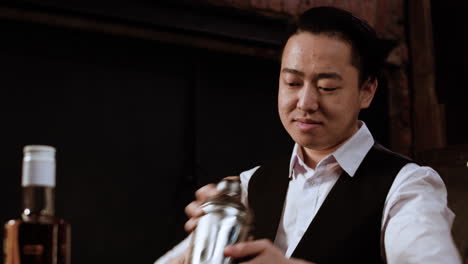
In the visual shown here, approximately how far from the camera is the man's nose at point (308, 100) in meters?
0.98

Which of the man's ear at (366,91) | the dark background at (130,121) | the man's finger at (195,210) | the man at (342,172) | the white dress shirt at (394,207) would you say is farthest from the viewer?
the dark background at (130,121)

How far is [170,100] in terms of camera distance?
90.5 inches

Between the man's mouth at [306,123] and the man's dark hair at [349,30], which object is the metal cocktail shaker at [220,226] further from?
the man's dark hair at [349,30]

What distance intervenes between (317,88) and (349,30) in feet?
0.43

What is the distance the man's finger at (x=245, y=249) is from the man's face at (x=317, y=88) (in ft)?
1.17

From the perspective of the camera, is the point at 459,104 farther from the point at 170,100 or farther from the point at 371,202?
the point at 371,202

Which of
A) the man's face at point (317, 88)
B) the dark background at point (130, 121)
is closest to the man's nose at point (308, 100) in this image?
the man's face at point (317, 88)

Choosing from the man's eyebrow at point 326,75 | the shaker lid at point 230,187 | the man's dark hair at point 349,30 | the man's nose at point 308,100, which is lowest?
the shaker lid at point 230,187

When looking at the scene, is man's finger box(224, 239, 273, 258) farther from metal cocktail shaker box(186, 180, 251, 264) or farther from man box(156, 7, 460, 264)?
man box(156, 7, 460, 264)

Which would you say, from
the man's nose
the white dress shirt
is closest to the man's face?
the man's nose

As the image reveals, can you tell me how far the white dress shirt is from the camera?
0.85 m

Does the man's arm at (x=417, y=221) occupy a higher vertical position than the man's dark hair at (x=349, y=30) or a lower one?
lower

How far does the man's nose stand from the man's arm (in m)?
0.22

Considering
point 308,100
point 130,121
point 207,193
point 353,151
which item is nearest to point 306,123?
point 308,100
